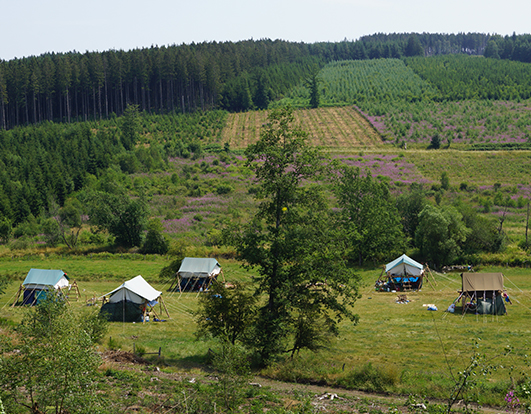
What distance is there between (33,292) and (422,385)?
26.0 metres

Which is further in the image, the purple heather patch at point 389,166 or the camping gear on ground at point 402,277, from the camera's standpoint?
the purple heather patch at point 389,166

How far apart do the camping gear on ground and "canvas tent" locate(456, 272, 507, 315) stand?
8.30 m

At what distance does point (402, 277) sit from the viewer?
37.0 metres

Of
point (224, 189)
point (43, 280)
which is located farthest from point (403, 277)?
point (224, 189)

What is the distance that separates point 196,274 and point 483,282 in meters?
19.6

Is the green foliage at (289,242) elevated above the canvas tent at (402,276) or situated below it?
above

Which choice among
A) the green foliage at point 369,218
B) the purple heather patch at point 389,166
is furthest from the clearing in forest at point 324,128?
the green foliage at point 369,218

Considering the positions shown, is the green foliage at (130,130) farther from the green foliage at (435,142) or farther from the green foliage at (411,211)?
the green foliage at (435,142)

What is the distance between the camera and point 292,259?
2223 centimetres

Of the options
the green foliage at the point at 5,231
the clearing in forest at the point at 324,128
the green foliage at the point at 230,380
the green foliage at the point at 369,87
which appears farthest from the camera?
the green foliage at the point at 369,87

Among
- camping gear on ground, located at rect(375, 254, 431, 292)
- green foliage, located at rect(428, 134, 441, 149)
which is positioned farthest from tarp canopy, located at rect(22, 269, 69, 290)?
green foliage, located at rect(428, 134, 441, 149)

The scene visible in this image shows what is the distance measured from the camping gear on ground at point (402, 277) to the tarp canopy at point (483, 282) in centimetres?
844

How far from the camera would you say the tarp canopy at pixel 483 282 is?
27.8 m

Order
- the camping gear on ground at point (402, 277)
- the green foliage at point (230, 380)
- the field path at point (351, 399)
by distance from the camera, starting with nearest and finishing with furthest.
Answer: the green foliage at point (230, 380) < the field path at point (351, 399) < the camping gear on ground at point (402, 277)
